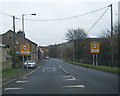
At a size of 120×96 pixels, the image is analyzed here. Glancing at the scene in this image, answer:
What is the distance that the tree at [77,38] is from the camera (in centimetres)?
8558

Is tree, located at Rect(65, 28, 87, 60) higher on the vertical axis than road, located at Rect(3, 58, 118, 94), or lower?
higher

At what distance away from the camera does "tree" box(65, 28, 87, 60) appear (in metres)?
85.6

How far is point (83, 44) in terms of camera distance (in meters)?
84.5

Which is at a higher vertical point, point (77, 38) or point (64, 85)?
point (77, 38)

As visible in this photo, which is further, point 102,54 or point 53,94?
point 102,54

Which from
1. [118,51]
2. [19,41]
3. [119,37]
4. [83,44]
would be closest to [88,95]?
[119,37]

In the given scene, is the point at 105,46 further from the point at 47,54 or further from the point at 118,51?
the point at 47,54

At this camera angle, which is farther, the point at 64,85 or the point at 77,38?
the point at 77,38

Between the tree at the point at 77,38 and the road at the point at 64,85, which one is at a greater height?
the tree at the point at 77,38

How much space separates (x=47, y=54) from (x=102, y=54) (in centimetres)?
14269

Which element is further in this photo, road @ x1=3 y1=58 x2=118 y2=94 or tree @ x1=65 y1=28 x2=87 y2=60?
tree @ x1=65 y1=28 x2=87 y2=60

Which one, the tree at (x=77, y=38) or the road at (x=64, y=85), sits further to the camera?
the tree at (x=77, y=38)

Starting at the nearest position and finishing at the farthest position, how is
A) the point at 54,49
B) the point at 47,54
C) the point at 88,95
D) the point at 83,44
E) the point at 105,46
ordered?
the point at 88,95 < the point at 105,46 < the point at 83,44 < the point at 54,49 < the point at 47,54

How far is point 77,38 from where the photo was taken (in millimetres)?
87062
